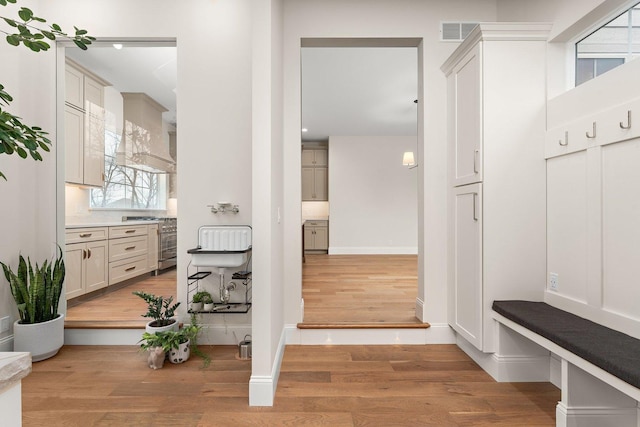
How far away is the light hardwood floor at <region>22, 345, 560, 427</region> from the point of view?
70.6 inches

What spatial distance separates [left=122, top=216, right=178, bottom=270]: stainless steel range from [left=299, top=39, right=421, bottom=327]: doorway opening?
1.40 m

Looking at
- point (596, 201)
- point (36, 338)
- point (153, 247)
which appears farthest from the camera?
point (153, 247)

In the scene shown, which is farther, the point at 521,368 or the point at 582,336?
the point at 521,368

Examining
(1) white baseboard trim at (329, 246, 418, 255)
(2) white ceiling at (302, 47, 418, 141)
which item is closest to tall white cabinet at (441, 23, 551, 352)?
(2) white ceiling at (302, 47, 418, 141)

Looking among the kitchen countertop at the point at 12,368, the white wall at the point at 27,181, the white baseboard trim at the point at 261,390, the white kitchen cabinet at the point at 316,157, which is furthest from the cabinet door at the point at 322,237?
the kitchen countertop at the point at 12,368

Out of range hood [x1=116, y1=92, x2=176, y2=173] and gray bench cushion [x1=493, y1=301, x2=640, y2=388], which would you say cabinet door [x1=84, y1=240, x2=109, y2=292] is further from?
gray bench cushion [x1=493, y1=301, x2=640, y2=388]

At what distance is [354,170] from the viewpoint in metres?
8.01

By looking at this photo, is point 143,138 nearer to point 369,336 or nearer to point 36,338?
point 36,338

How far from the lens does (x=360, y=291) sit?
4113 mm

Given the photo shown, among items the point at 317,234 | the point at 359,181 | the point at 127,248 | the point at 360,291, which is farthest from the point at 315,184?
the point at 127,248

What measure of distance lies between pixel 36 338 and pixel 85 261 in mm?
890

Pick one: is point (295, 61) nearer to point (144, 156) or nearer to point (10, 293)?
point (144, 156)

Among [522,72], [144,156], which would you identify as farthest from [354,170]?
[522,72]

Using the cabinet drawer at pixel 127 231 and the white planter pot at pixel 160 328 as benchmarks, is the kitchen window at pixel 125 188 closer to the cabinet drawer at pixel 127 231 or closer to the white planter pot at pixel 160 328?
the cabinet drawer at pixel 127 231
